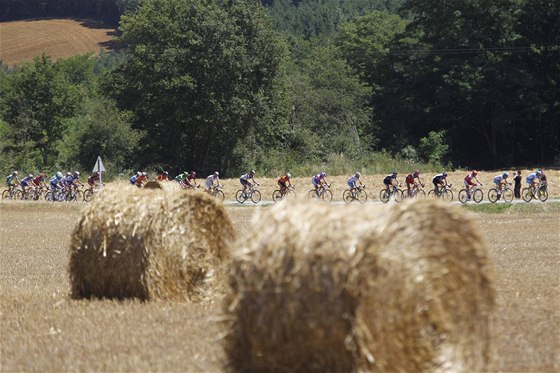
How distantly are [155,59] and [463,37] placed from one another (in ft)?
88.5

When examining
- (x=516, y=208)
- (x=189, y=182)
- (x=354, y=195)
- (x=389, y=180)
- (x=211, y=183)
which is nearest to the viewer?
(x=516, y=208)

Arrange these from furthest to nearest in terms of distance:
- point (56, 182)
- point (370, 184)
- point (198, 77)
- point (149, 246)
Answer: point (198, 77) < point (370, 184) < point (56, 182) < point (149, 246)

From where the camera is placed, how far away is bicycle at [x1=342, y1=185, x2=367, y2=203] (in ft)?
155

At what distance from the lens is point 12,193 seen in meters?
56.9

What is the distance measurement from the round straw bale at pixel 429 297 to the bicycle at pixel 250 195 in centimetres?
4062

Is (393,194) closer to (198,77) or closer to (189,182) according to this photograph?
(189,182)

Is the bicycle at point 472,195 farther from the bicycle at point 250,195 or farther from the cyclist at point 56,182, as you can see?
the cyclist at point 56,182

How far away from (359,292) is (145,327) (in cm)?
419

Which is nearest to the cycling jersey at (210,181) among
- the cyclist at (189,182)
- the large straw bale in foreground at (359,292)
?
the cyclist at (189,182)

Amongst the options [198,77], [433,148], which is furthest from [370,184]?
[433,148]

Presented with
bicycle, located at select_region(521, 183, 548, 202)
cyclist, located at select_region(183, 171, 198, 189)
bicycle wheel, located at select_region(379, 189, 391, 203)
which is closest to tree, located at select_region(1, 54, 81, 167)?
cyclist, located at select_region(183, 171, 198, 189)

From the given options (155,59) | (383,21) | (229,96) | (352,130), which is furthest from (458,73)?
(383,21)

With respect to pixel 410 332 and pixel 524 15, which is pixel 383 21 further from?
pixel 410 332

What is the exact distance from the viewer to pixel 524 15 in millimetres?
78625
